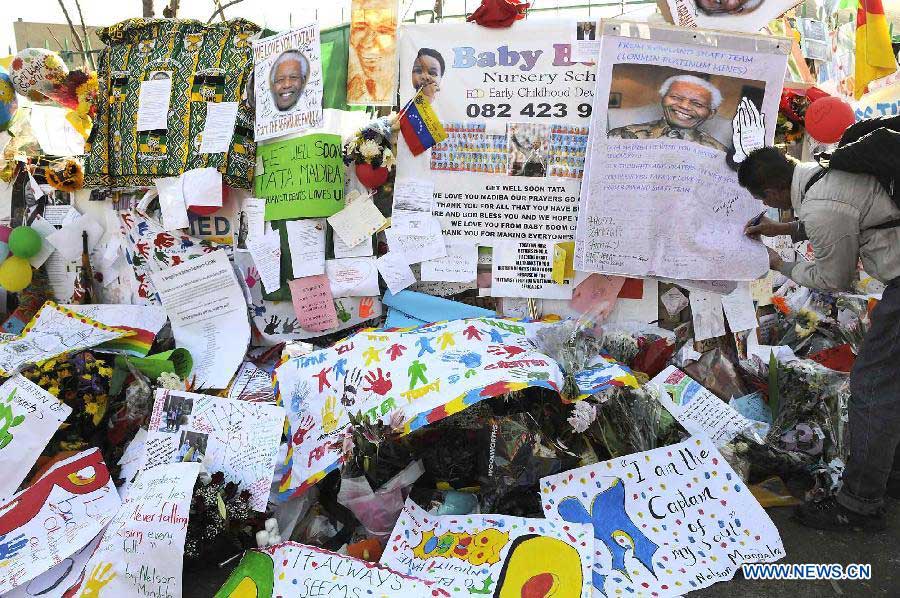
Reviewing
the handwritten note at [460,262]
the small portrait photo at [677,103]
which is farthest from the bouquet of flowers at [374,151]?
the small portrait photo at [677,103]

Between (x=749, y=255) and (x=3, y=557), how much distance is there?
4083 mm

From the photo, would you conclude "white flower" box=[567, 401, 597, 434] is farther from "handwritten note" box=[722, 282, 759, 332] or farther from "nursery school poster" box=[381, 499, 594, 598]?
"handwritten note" box=[722, 282, 759, 332]

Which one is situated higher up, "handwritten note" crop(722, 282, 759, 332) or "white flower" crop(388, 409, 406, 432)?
"handwritten note" crop(722, 282, 759, 332)

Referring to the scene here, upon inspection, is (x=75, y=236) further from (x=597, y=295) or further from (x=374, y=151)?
(x=597, y=295)

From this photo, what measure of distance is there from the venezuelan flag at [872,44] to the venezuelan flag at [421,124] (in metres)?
2.64

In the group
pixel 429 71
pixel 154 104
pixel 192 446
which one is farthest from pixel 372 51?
pixel 192 446

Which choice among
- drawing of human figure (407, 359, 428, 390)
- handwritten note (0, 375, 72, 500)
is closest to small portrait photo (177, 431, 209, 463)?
handwritten note (0, 375, 72, 500)

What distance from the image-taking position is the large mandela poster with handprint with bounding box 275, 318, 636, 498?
10.1 feet

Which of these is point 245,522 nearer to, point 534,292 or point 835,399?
point 534,292

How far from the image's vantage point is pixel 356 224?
4215mm

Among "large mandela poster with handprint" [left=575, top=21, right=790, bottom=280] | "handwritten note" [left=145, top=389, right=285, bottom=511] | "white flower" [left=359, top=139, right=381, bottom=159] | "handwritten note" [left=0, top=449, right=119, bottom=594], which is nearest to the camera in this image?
"handwritten note" [left=0, top=449, right=119, bottom=594]

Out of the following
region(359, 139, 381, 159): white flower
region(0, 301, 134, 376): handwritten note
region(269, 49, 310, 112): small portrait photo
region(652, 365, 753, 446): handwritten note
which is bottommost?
region(652, 365, 753, 446): handwritten note

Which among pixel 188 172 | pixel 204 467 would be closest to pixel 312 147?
pixel 188 172

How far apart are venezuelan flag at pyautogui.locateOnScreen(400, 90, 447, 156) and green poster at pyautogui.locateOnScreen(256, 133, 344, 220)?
47 cm
